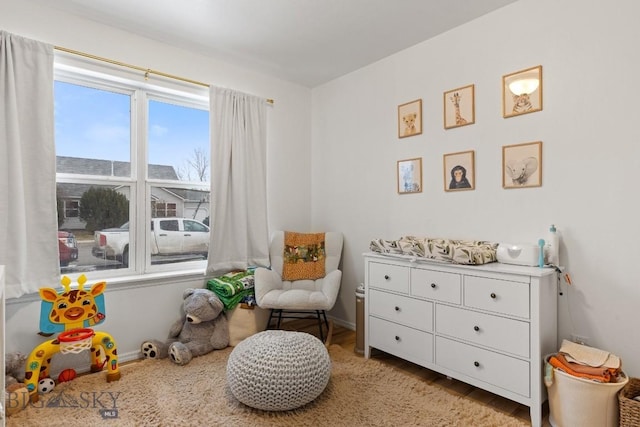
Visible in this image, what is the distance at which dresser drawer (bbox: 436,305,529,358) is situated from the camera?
74.7 inches

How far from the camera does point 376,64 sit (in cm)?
317

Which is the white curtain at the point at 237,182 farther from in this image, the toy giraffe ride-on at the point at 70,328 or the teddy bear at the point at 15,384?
the teddy bear at the point at 15,384

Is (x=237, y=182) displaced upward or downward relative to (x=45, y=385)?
upward

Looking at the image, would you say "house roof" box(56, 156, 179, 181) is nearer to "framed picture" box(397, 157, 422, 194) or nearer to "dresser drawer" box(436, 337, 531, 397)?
"framed picture" box(397, 157, 422, 194)

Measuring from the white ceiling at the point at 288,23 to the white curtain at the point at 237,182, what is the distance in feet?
1.51

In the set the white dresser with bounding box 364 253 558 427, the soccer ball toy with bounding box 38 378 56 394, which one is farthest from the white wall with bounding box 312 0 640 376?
the soccer ball toy with bounding box 38 378 56 394

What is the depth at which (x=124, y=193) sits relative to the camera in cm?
276

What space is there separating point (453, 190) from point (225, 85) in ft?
7.21

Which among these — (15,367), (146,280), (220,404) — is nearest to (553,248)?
(220,404)

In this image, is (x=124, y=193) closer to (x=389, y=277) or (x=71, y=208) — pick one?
(x=71, y=208)

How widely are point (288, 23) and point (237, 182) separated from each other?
4.46 ft

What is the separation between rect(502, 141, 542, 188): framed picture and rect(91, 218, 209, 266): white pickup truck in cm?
249

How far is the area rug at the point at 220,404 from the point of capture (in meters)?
1.86

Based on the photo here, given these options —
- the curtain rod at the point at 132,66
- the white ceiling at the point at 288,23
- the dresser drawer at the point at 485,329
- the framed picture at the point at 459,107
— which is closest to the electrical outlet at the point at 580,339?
the dresser drawer at the point at 485,329
